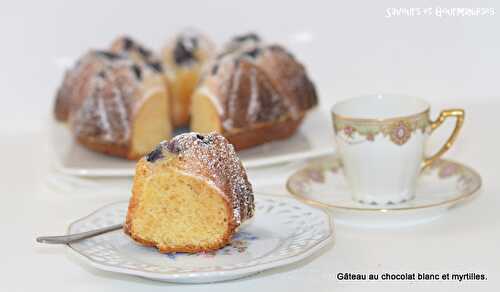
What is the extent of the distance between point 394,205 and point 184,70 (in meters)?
0.91

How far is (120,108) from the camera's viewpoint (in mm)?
1999

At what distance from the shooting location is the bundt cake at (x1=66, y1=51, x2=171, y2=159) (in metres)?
1.99

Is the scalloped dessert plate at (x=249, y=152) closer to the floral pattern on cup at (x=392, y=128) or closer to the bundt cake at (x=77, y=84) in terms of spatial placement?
the bundt cake at (x=77, y=84)

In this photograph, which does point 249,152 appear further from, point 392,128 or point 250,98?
point 392,128

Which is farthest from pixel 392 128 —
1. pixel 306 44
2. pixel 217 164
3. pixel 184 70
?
pixel 306 44

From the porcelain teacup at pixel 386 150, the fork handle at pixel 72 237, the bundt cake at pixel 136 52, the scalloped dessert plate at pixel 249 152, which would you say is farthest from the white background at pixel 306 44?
the fork handle at pixel 72 237

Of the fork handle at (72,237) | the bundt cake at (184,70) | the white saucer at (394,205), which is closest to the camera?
the fork handle at (72,237)

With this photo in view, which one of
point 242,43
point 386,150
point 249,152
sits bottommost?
point 249,152

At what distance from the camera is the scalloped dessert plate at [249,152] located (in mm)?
1872

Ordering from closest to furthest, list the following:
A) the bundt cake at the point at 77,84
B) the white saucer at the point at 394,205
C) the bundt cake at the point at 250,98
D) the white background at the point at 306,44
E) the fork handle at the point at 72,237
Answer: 1. the fork handle at the point at 72,237
2. the white saucer at the point at 394,205
3. the bundt cake at the point at 250,98
4. the bundt cake at the point at 77,84
5. the white background at the point at 306,44

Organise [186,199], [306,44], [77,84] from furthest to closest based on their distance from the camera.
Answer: [306,44], [77,84], [186,199]

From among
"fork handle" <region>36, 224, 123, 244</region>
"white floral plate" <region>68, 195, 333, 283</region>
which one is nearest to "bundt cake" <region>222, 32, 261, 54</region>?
"white floral plate" <region>68, 195, 333, 283</region>

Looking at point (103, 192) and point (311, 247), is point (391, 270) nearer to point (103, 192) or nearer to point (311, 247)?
point (311, 247)

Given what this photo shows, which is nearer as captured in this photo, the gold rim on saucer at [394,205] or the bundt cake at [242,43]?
the gold rim on saucer at [394,205]
